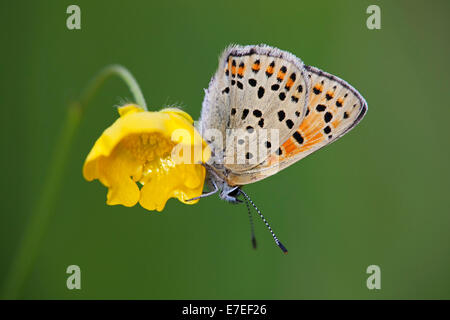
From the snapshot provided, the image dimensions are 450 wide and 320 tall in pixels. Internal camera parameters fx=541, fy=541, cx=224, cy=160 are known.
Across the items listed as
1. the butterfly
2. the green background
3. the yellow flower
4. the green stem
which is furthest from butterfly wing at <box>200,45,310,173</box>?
the green background

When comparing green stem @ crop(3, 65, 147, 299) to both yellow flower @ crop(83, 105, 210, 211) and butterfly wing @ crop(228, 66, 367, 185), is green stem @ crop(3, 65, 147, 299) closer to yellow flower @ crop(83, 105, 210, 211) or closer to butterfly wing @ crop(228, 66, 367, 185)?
yellow flower @ crop(83, 105, 210, 211)

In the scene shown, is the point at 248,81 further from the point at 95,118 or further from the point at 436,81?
the point at 436,81

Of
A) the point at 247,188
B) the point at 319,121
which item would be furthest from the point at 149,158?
the point at 247,188

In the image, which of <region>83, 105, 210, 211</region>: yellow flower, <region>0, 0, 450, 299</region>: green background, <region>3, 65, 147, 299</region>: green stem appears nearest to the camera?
<region>83, 105, 210, 211</region>: yellow flower

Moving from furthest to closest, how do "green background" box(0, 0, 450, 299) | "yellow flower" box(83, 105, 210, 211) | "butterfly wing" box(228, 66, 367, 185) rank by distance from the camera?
"green background" box(0, 0, 450, 299)
"butterfly wing" box(228, 66, 367, 185)
"yellow flower" box(83, 105, 210, 211)

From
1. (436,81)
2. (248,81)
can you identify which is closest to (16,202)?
(248,81)

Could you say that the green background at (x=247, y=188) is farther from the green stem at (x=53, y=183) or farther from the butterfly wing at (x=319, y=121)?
the butterfly wing at (x=319, y=121)

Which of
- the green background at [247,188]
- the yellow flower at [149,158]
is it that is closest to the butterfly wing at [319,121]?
the yellow flower at [149,158]
